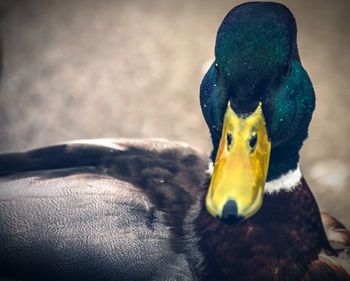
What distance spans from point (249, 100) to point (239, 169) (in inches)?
7.5

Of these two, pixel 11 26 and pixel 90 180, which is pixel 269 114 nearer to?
pixel 90 180

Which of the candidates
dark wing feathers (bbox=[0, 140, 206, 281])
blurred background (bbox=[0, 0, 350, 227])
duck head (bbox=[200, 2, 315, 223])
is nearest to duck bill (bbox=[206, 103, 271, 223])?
duck head (bbox=[200, 2, 315, 223])

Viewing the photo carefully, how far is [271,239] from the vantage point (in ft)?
5.80

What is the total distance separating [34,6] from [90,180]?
6.36 feet

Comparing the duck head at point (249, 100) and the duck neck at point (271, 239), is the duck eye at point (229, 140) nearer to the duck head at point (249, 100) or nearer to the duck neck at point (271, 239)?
the duck head at point (249, 100)

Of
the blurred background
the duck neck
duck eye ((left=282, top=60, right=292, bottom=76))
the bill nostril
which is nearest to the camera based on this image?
the bill nostril

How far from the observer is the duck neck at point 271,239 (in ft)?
5.69

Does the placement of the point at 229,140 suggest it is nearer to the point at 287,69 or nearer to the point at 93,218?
the point at 287,69

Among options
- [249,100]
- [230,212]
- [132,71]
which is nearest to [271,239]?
[230,212]

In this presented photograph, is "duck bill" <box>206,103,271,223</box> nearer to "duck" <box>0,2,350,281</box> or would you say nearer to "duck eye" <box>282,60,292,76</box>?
"duck" <box>0,2,350,281</box>

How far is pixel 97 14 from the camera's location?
3430 millimetres

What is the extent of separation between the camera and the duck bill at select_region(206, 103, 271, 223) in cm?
145

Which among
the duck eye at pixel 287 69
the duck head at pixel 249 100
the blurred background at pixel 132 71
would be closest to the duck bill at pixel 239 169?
the duck head at pixel 249 100

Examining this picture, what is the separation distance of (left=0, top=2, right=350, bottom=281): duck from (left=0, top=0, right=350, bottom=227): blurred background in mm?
1036
